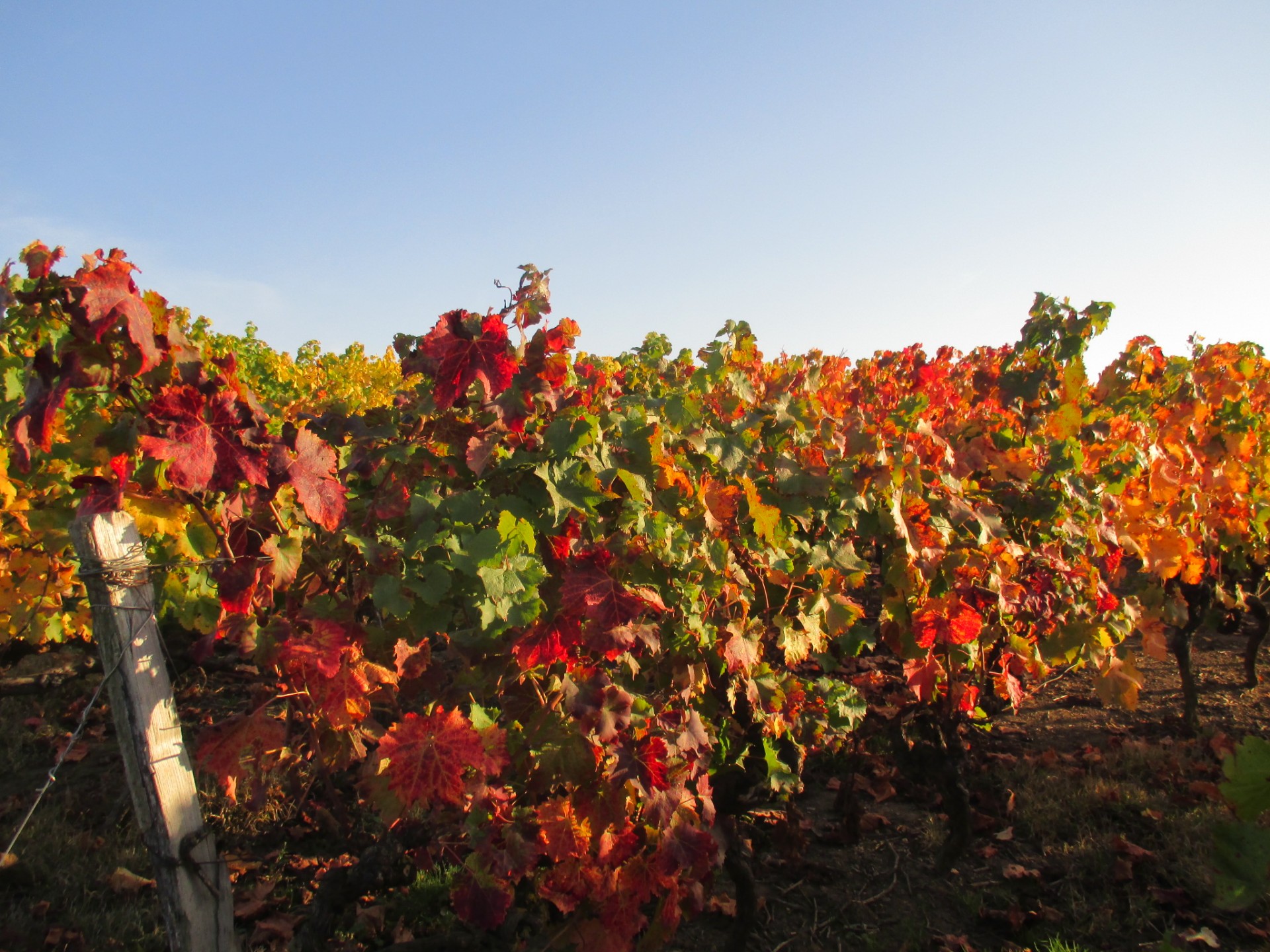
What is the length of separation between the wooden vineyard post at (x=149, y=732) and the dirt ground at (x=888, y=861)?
88 cm

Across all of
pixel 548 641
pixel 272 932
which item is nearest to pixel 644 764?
pixel 548 641

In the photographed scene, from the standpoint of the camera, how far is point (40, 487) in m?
3.81

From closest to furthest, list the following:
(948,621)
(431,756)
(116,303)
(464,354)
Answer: (116,303), (431,756), (464,354), (948,621)

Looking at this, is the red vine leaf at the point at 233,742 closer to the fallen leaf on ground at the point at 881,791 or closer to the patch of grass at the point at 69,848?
the patch of grass at the point at 69,848

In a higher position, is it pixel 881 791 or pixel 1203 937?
pixel 881 791

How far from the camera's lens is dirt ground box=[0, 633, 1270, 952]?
2920 mm

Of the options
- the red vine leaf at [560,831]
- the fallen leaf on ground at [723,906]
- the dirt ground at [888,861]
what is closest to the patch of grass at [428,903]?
the dirt ground at [888,861]

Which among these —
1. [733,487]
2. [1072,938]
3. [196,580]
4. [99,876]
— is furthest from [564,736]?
[99,876]

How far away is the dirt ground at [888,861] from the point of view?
292 cm

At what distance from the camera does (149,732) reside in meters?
1.97

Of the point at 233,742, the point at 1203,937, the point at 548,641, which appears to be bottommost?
the point at 1203,937

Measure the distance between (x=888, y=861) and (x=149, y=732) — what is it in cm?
298

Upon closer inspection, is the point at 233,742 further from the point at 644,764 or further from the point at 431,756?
the point at 644,764

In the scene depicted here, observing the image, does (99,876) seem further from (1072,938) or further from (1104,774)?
(1104,774)
